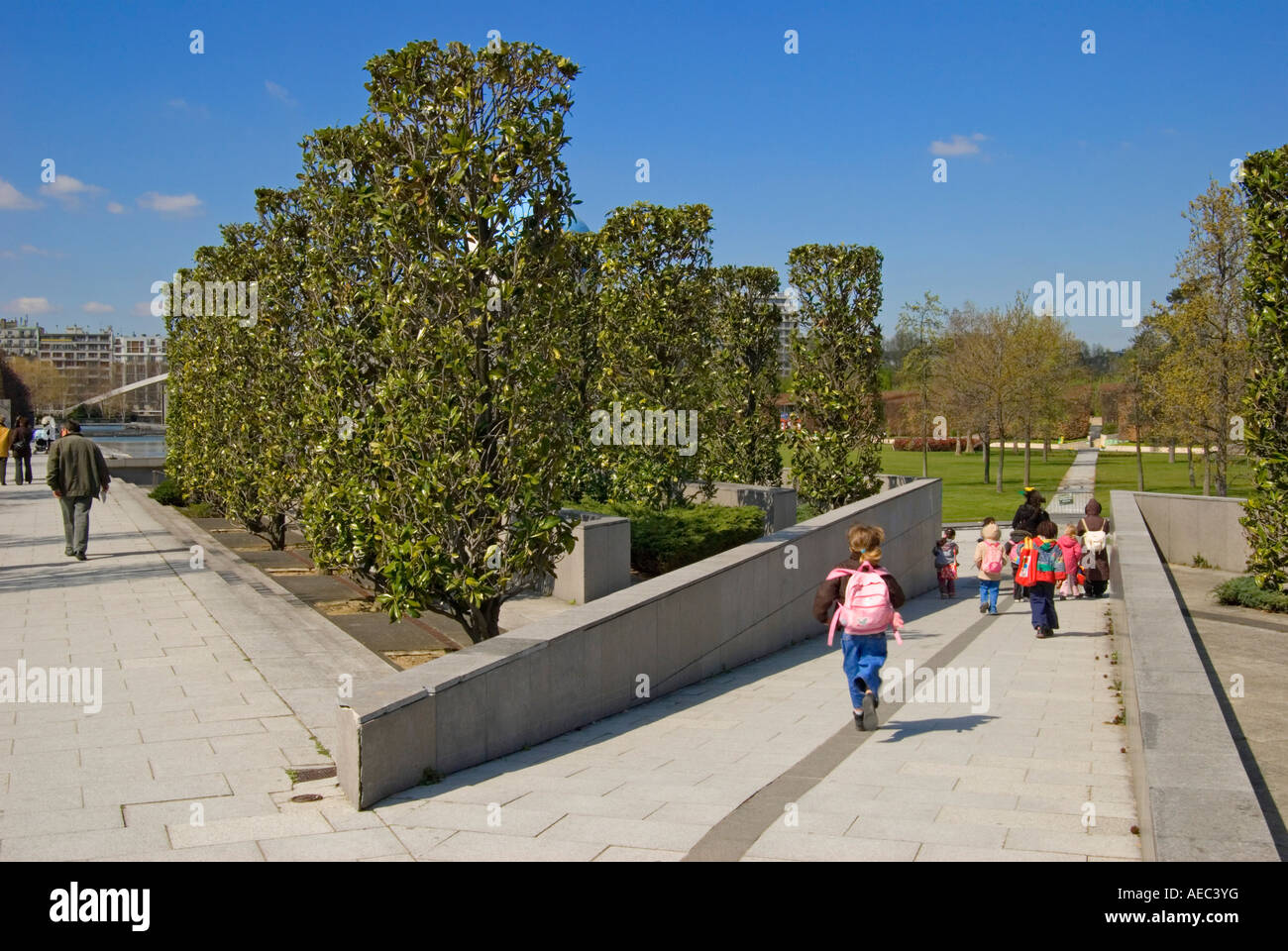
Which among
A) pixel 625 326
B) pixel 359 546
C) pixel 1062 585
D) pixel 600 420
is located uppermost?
pixel 625 326

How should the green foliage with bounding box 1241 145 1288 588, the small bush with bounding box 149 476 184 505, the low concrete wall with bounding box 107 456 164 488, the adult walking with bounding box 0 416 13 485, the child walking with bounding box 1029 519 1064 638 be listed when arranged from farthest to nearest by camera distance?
the low concrete wall with bounding box 107 456 164 488
the adult walking with bounding box 0 416 13 485
the small bush with bounding box 149 476 184 505
the green foliage with bounding box 1241 145 1288 588
the child walking with bounding box 1029 519 1064 638

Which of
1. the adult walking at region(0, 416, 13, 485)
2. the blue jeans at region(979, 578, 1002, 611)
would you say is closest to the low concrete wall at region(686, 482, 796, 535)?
the blue jeans at region(979, 578, 1002, 611)

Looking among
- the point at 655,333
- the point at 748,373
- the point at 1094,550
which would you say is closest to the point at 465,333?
the point at 655,333

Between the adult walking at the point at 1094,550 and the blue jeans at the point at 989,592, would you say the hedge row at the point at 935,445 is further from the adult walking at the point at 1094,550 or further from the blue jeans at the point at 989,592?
the blue jeans at the point at 989,592

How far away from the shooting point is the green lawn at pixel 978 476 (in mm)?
36125

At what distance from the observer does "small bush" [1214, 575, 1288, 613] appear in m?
14.4

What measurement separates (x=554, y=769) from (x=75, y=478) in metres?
10.9

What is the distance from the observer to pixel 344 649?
9727 mm

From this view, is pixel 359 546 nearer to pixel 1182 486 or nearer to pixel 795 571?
pixel 795 571

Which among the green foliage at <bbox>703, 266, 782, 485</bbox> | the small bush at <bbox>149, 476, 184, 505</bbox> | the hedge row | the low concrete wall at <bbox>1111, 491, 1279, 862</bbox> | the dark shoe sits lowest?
the dark shoe

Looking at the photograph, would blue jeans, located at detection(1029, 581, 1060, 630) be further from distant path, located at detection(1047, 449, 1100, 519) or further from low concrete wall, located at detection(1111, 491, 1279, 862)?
distant path, located at detection(1047, 449, 1100, 519)

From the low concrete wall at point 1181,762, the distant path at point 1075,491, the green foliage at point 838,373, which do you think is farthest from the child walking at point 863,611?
the distant path at point 1075,491
